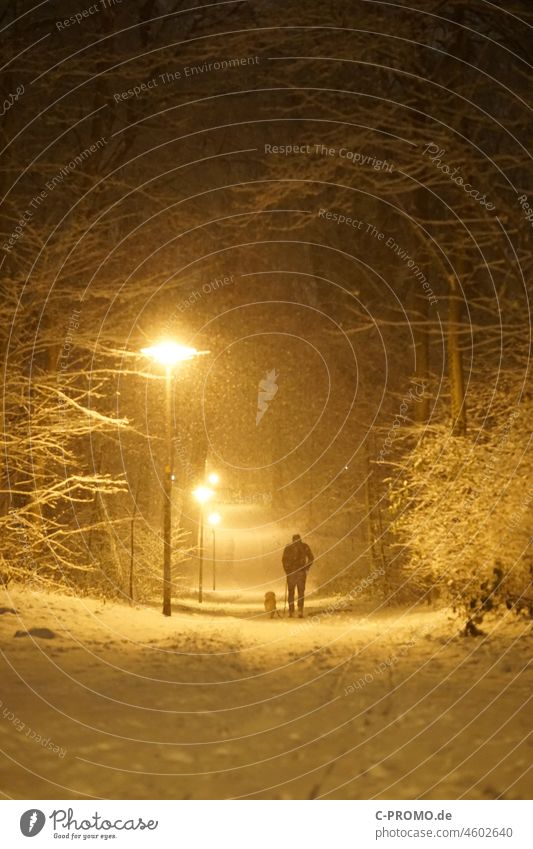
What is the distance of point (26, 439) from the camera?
51.4 ft

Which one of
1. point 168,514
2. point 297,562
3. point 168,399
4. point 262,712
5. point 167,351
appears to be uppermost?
point 167,351

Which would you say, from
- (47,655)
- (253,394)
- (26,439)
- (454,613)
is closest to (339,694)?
(47,655)

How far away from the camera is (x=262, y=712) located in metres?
8.77

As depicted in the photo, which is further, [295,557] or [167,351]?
[295,557]

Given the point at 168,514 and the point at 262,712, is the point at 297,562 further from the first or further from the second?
the point at 262,712

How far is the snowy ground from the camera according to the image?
6414 millimetres

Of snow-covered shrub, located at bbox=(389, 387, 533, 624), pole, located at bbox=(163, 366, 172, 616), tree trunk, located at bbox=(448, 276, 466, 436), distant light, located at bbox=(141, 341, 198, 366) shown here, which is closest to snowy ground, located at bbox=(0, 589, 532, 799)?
snow-covered shrub, located at bbox=(389, 387, 533, 624)

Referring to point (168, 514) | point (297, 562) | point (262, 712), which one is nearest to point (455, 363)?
point (168, 514)

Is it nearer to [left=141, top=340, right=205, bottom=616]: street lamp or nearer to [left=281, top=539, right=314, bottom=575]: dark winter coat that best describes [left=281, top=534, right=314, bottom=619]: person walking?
[left=281, top=539, right=314, bottom=575]: dark winter coat

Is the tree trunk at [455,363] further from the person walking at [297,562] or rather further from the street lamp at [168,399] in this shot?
the person walking at [297,562]

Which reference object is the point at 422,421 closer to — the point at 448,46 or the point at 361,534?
the point at 448,46

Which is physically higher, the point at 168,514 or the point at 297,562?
the point at 168,514

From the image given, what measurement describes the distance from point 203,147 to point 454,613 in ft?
39.4

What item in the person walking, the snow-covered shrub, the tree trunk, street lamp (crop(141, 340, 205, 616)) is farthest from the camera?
the person walking
